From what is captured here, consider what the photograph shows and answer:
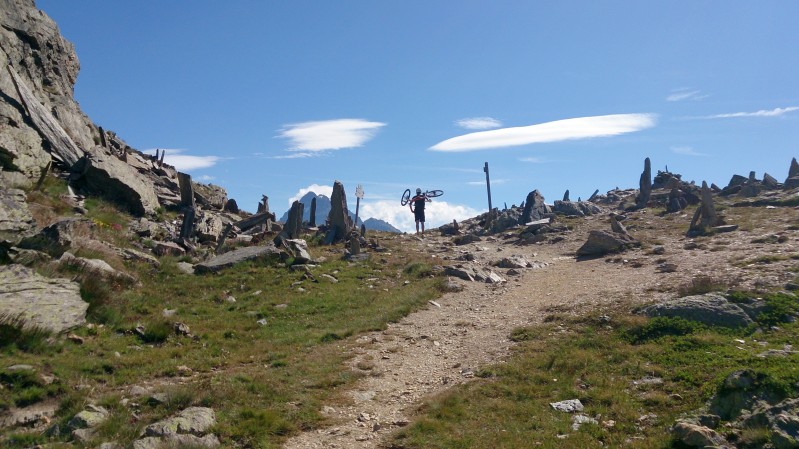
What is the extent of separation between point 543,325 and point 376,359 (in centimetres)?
534

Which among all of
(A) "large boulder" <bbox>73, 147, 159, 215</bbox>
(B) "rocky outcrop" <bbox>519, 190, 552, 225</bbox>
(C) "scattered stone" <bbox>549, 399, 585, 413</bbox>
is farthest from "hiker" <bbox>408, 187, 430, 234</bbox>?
(C) "scattered stone" <bbox>549, 399, 585, 413</bbox>

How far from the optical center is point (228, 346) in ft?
47.5

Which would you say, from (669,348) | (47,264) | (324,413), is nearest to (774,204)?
(669,348)

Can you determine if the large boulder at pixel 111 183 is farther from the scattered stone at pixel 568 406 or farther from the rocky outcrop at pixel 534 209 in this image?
the rocky outcrop at pixel 534 209

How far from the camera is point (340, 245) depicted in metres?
31.8

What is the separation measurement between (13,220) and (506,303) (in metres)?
16.0

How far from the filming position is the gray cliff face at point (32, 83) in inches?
982

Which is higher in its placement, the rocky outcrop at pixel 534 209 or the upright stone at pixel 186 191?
the upright stone at pixel 186 191

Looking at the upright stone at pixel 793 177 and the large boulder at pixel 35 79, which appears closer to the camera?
the large boulder at pixel 35 79

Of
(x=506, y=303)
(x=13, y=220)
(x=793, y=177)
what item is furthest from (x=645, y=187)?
(x=13, y=220)

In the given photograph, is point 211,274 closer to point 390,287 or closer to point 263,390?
point 390,287

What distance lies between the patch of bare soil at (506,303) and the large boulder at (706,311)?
58.3 inches

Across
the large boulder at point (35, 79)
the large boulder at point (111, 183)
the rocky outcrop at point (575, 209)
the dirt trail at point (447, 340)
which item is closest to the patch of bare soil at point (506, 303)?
the dirt trail at point (447, 340)

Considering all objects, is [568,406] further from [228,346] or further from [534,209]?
[534,209]
